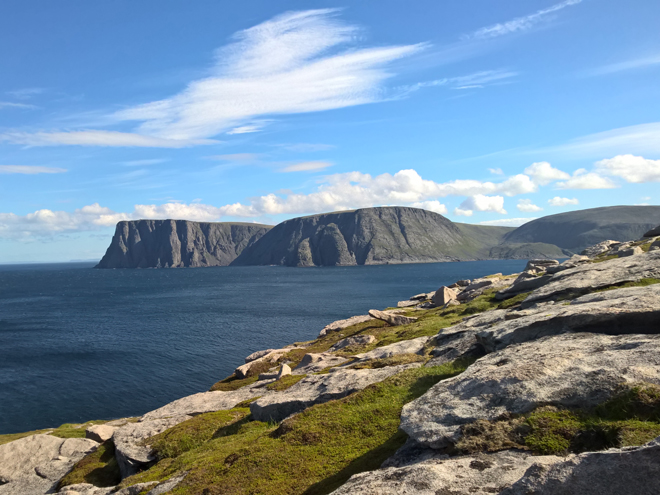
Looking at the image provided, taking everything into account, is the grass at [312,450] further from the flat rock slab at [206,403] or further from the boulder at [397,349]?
the flat rock slab at [206,403]

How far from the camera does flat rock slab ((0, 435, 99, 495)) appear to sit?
2583 centimetres

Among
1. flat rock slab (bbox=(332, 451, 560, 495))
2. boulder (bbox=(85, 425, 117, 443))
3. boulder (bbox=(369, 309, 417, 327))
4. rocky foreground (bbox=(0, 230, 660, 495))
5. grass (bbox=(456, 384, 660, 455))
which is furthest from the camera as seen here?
boulder (bbox=(369, 309, 417, 327))

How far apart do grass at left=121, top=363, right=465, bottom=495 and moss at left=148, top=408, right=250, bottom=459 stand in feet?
5.01

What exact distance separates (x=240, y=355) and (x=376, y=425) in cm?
Result: 7127

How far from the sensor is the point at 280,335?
326 ft

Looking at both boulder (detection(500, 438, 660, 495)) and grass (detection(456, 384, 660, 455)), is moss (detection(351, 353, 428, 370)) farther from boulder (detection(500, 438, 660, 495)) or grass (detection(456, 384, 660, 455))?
boulder (detection(500, 438, 660, 495))

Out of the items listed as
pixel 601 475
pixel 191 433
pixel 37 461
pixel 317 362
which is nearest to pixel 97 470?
pixel 191 433

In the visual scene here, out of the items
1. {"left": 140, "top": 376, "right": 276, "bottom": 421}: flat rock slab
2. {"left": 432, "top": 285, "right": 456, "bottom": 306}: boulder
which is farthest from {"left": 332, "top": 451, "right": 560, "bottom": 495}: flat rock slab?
{"left": 432, "top": 285, "right": 456, "bottom": 306}: boulder

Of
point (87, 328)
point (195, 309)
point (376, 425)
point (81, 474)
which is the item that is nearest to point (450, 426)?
point (376, 425)

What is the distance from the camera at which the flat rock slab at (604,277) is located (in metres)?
26.6

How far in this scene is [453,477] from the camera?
369 inches

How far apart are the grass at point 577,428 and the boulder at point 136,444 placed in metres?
18.9

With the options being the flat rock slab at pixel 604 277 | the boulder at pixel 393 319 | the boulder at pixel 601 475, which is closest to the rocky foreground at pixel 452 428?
the boulder at pixel 601 475

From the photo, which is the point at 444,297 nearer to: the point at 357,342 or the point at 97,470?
the point at 357,342
